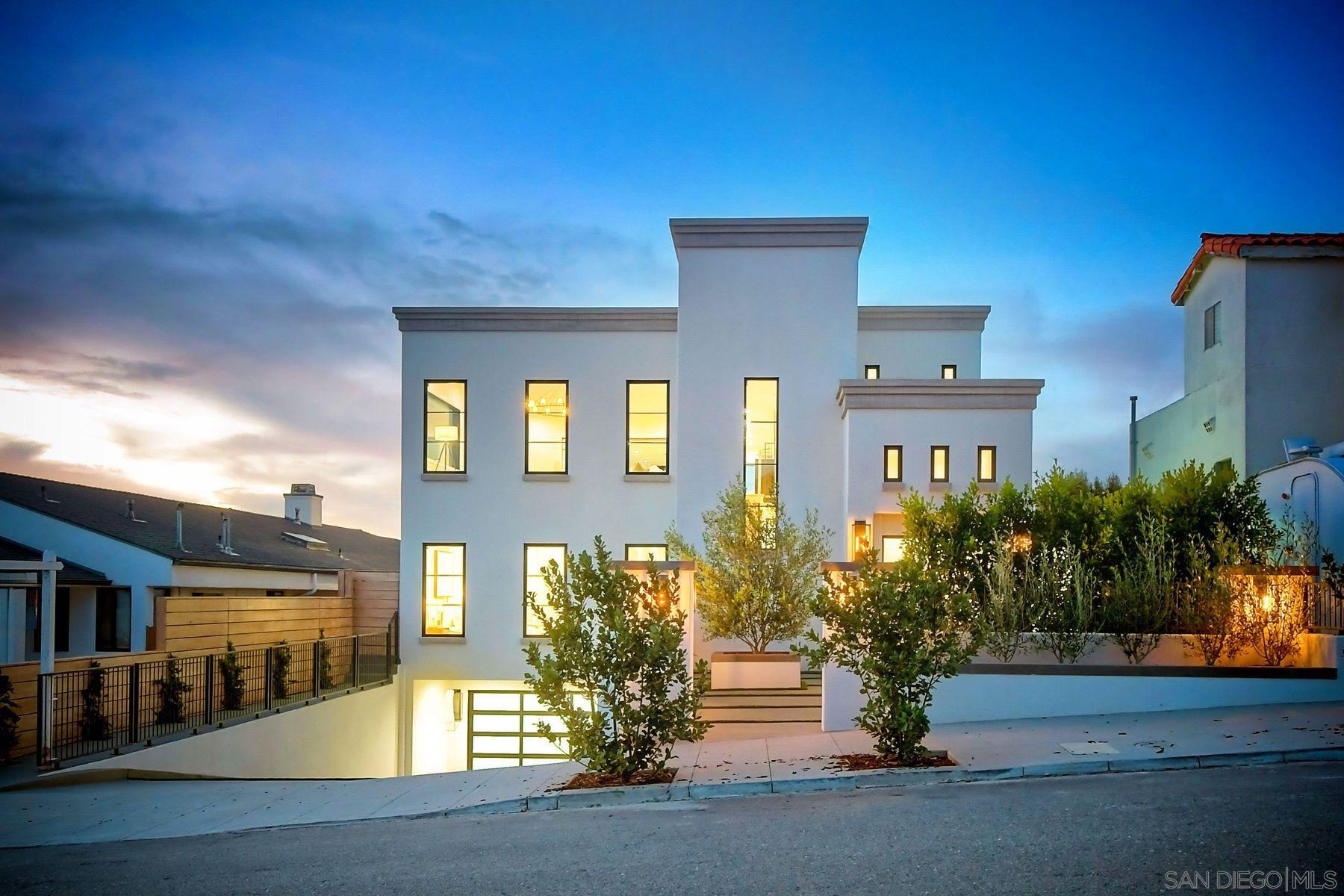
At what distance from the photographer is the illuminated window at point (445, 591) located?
1959 cm

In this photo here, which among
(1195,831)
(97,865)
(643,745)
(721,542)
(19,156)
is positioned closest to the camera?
(1195,831)

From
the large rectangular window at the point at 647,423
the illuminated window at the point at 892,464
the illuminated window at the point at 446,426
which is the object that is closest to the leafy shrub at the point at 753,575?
the illuminated window at the point at 892,464

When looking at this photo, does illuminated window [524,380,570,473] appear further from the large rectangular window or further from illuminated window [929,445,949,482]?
illuminated window [929,445,949,482]

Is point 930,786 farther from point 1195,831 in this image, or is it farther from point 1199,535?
point 1199,535

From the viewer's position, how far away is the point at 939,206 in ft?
68.9

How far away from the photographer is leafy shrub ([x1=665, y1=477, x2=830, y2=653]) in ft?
50.1

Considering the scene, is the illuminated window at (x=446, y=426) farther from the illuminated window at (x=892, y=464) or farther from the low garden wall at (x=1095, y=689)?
the low garden wall at (x=1095, y=689)

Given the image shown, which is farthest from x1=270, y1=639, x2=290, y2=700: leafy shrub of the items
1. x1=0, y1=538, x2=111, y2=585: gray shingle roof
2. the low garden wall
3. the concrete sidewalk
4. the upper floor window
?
the upper floor window

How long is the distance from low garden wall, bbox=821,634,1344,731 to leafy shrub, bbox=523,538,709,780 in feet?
10.8

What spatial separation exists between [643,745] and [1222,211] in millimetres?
20354

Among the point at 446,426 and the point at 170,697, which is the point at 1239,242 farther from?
the point at 170,697

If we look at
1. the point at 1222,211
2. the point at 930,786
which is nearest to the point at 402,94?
the point at 930,786

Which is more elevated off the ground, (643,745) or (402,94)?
(402,94)

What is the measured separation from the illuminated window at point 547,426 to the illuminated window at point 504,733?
15.7 feet
